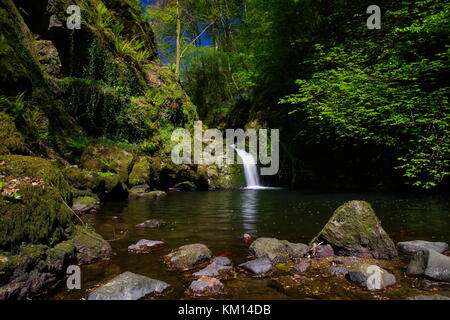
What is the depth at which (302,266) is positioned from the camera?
11.4 ft

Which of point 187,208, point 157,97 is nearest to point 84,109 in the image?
point 157,97

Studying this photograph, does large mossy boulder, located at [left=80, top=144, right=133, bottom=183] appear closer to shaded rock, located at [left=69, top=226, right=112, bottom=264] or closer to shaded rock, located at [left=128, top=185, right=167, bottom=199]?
shaded rock, located at [left=128, top=185, right=167, bottom=199]

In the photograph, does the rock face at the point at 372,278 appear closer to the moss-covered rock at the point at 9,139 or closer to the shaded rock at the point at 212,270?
the shaded rock at the point at 212,270

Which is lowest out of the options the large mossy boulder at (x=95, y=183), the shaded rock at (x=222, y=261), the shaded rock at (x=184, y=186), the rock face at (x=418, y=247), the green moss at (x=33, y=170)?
the shaded rock at (x=184, y=186)

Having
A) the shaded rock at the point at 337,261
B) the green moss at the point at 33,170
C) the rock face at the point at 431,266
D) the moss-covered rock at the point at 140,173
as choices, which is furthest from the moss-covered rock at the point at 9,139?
the moss-covered rock at the point at 140,173

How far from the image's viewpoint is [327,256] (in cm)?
397

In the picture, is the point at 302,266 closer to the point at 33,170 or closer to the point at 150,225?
the point at 150,225

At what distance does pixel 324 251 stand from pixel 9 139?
18.9 ft

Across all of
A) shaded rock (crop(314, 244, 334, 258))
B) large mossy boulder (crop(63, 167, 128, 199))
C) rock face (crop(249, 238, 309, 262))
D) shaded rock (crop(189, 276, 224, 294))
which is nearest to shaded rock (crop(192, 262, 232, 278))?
shaded rock (crop(189, 276, 224, 294))

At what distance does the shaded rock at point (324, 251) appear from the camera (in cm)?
398

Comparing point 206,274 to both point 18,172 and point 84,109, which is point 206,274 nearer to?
point 18,172

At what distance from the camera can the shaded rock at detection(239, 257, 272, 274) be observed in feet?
11.0

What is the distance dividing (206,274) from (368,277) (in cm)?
191

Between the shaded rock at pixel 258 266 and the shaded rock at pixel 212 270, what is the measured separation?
24 cm
